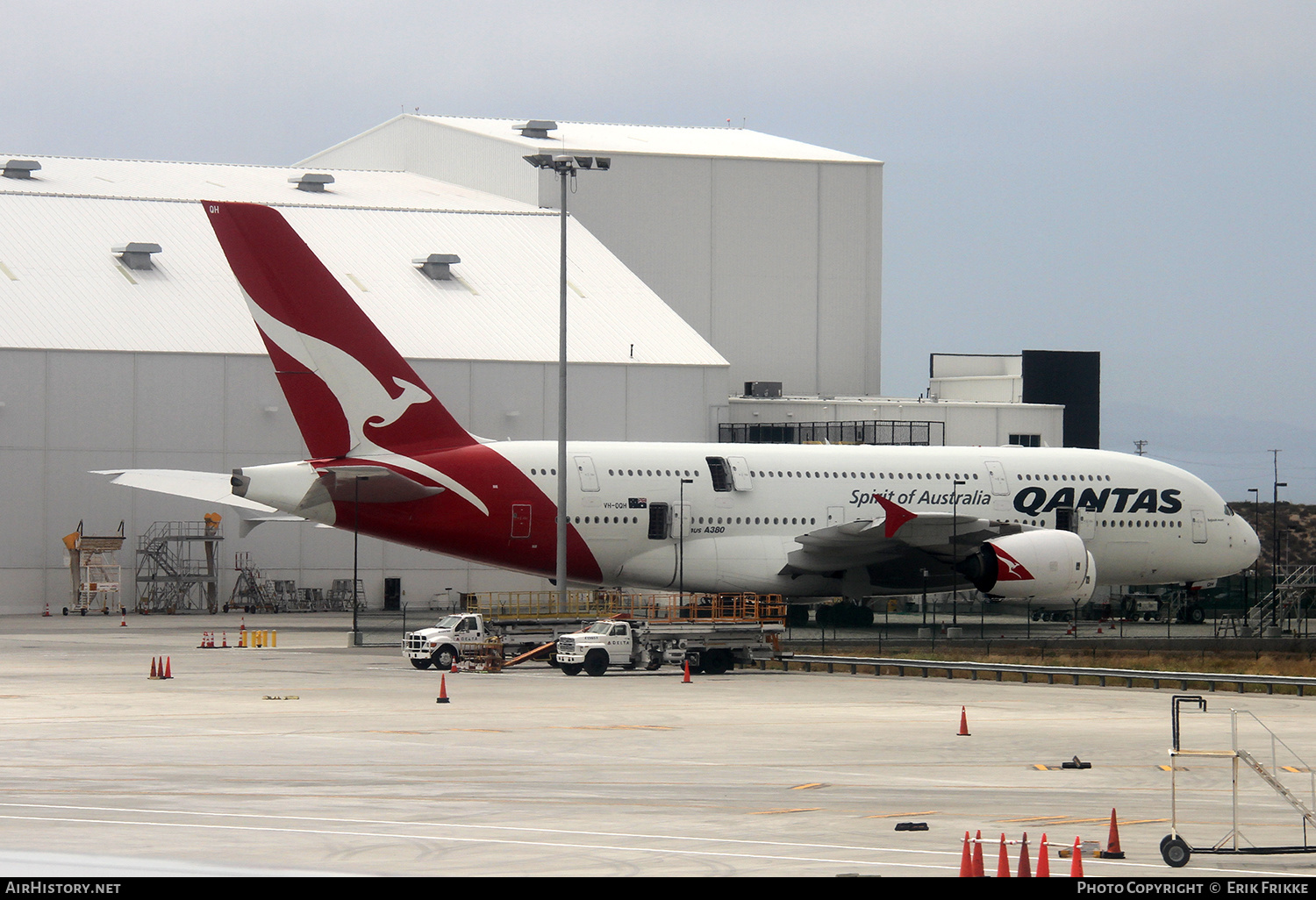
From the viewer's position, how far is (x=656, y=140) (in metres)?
79.5

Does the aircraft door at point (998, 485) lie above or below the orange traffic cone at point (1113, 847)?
above

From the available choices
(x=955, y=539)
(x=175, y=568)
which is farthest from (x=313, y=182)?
(x=955, y=539)

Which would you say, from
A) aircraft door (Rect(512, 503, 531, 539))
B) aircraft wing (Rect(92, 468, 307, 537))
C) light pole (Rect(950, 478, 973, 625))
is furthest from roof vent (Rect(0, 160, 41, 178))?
light pole (Rect(950, 478, 973, 625))

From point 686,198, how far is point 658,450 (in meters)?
32.5

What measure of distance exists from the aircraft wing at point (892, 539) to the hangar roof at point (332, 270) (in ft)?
61.1

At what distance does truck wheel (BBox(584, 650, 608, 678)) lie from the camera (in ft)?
111

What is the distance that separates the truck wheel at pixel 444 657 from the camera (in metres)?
35.4

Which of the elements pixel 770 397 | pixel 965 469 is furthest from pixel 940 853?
pixel 770 397

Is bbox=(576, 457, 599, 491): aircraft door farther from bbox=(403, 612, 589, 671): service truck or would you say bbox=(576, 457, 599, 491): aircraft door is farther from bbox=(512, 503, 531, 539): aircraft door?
bbox=(403, 612, 589, 671): service truck

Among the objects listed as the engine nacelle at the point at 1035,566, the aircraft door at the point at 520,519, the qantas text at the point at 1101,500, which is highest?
the qantas text at the point at 1101,500

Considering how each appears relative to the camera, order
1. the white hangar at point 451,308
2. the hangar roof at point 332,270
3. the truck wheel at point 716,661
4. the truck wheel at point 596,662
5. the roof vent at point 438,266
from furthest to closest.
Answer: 1. the roof vent at point 438,266
2. the hangar roof at point 332,270
3. the white hangar at point 451,308
4. the truck wheel at point 716,661
5. the truck wheel at point 596,662

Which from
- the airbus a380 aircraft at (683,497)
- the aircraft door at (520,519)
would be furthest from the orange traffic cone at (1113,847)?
the aircraft door at (520,519)

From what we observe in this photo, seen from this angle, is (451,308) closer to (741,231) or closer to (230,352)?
(230,352)

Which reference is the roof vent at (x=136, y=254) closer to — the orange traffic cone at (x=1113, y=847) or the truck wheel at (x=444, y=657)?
the truck wheel at (x=444, y=657)
